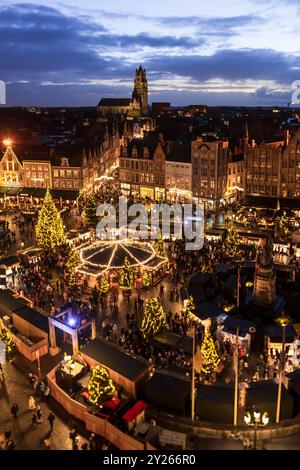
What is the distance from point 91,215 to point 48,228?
32.3ft

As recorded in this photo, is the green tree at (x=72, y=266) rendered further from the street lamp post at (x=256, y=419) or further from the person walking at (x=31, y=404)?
the street lamp post at (x=256, y=419)

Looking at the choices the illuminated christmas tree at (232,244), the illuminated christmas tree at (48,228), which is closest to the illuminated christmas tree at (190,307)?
the illuminated christmas tree at (232,244)

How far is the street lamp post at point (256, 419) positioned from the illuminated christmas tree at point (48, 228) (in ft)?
104

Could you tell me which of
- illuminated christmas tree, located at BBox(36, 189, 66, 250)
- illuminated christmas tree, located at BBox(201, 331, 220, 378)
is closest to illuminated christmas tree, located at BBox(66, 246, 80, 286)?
illuminated christmas tree, located at BBox(36, 189, 66, 250)

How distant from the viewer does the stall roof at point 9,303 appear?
33062mm

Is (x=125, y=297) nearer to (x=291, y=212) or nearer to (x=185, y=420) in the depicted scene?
(x=185, y=420)

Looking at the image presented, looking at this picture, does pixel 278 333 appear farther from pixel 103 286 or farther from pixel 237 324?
pixel 103 286

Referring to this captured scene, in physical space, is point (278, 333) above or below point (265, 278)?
below

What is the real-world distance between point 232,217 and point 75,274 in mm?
30644

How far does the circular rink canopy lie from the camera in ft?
135

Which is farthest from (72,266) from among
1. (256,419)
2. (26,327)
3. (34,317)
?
(256,419)

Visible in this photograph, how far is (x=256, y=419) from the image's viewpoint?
2105cm

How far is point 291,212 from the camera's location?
63375 mm
